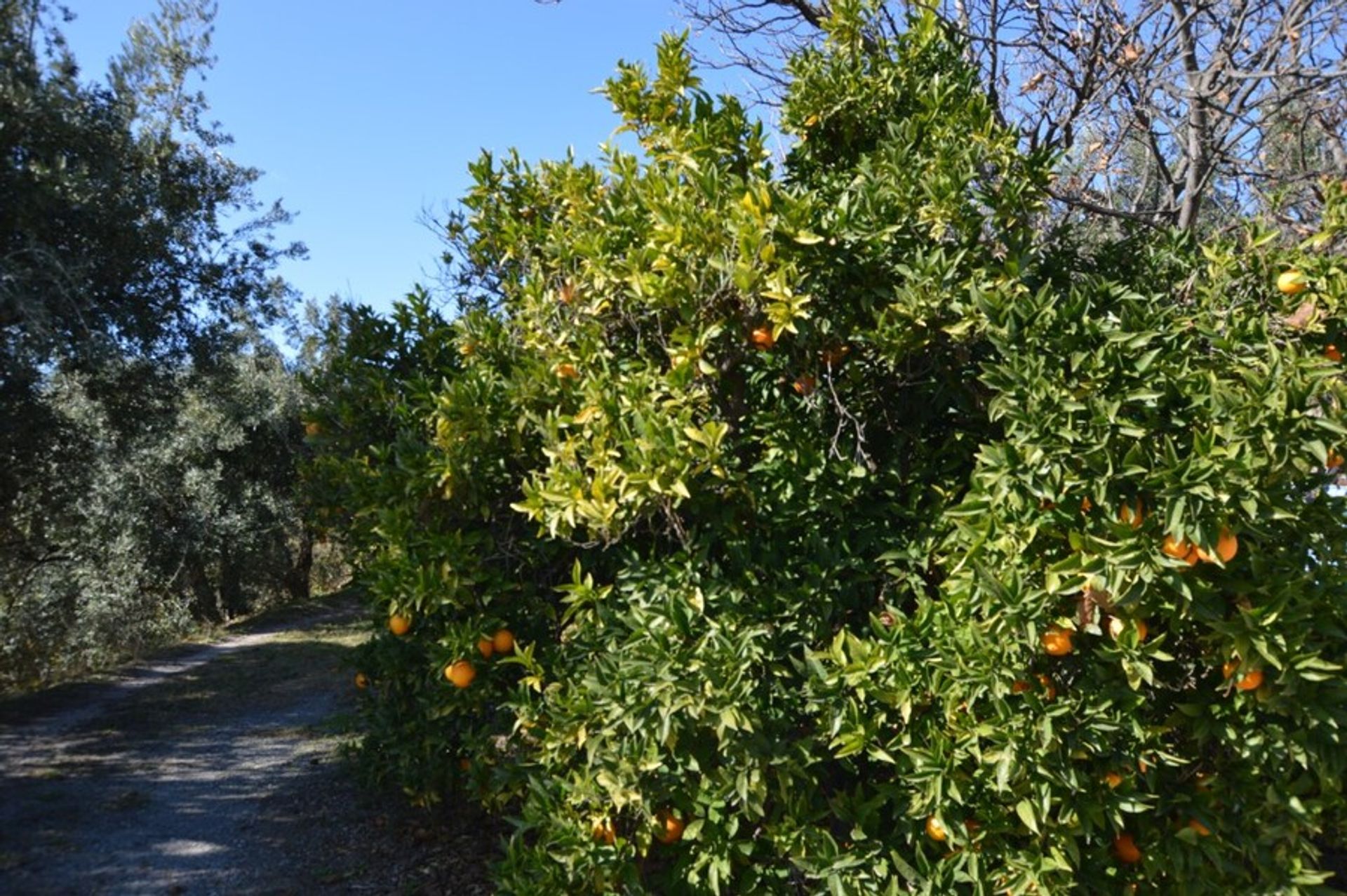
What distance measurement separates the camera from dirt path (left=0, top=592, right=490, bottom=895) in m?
4.38

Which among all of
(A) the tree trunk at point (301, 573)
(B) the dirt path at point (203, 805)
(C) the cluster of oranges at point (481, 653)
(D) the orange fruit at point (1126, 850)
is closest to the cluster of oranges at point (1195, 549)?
(D) the orange fruit at point (1126, 850)

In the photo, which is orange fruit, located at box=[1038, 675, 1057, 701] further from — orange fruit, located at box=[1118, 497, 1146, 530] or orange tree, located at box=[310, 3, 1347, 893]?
orange fruit, located at box=[1118, 497, 1146, 530]

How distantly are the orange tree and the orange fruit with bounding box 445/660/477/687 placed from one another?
2cm

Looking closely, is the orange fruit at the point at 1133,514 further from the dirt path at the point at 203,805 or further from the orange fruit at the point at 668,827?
Answer: the dirt path at the point at 203,805

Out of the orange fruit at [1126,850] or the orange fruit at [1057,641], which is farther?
the orange fruit at [1126,850]

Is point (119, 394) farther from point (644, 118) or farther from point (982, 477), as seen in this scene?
point (982, 477)

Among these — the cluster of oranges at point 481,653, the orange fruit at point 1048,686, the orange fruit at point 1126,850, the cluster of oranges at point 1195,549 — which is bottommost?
the orange fruit at point 1126,850

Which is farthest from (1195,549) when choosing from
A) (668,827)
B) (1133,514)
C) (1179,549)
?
(668,827)

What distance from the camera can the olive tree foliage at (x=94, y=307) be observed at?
5.35m

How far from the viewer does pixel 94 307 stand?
5461mm

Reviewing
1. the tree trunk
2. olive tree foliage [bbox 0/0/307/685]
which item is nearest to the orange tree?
olive tree foliage [bbox 0/0/307/685]

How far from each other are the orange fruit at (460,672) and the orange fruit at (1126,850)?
207cm

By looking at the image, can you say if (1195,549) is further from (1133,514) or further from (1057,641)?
(1057,641)

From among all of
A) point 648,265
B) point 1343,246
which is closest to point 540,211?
point 648,265
